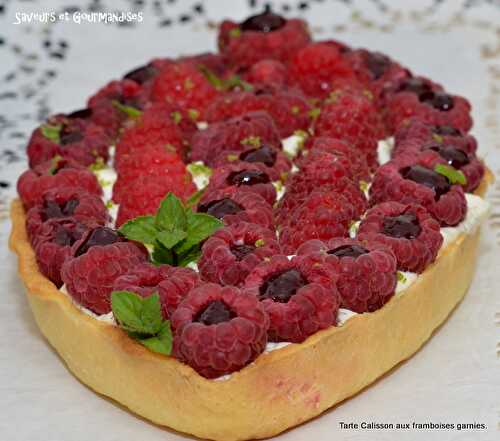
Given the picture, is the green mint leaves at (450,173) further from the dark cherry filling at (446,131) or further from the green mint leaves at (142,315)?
the green mint leaves at (142,315)

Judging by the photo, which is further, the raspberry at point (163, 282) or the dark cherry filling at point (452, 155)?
the dark cherry filling at point (452, 155)

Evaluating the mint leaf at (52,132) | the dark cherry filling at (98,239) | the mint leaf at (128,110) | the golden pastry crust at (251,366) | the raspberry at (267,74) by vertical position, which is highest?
the dark cherry filling at (98,239)

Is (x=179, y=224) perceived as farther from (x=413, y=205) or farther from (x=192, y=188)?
(x=413, y=205)

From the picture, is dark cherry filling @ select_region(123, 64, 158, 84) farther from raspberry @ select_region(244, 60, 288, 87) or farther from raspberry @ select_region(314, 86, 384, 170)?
raspberry @ select_region(314, 86, 384, 170)

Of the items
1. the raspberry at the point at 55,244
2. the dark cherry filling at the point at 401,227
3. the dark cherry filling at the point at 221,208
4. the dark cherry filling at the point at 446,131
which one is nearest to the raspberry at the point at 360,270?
the dark cherry filling at the point at 401,227

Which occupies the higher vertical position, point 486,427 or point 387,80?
point 387,80

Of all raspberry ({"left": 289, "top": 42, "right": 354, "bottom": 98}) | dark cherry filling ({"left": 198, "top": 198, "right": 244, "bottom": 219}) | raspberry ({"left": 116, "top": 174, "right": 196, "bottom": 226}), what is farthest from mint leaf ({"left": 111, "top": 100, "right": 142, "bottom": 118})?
dark cherry filling ({"left": 198, "top": 198, "right": 244, "bottom": 219})

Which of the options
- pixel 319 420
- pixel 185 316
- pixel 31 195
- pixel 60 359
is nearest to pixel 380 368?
pixel 319 420
